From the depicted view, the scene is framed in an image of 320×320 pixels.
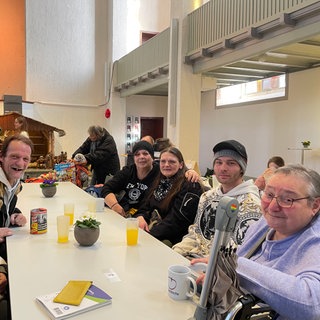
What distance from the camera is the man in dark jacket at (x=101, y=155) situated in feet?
18.1

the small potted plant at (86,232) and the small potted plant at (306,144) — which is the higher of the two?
the small potted plant at (306,144)

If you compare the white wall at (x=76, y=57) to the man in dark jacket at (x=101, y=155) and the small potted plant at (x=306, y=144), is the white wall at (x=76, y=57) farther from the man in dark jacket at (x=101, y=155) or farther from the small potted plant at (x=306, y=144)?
the small potted plant at (x=306, y=144)

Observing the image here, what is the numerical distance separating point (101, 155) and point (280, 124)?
4.42 m

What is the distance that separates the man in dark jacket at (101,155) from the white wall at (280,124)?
399 cm

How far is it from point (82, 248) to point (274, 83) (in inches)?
289

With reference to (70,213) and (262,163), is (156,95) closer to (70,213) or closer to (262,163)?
(262,163)

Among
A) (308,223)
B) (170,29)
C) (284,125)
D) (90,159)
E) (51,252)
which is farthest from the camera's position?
(284,125)

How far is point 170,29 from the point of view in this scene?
252 inches

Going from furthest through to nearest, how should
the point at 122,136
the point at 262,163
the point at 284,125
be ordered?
the point at 122,136, the point at 262,163, the point at 284,125

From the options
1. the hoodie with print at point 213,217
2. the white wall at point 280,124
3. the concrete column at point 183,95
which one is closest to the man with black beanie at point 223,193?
the hoodie with print at point 213,217

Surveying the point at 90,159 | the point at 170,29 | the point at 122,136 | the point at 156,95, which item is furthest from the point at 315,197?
the point at 156,95

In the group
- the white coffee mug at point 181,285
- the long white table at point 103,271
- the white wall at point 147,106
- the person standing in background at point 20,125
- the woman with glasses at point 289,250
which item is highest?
the white wall at point 147,106

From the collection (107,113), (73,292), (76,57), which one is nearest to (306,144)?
(107,113)

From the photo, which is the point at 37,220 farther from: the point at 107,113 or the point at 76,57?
the point at 76,57
